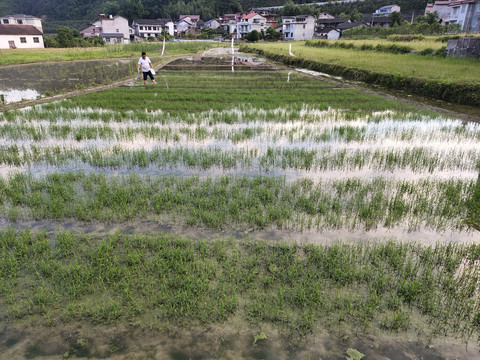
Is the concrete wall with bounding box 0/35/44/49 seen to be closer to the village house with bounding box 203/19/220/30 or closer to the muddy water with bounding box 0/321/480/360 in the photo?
the muddy water with bounding box 0/321/480/360

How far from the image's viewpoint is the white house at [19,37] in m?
33.3

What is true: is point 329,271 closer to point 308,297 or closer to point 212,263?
point 308,297

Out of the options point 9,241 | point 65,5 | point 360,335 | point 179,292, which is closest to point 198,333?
point 179,292

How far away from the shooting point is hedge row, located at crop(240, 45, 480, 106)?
36.2 feet

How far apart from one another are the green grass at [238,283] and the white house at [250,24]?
61509 mm

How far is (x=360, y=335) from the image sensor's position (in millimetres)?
2660

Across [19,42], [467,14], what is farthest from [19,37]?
[467,14]

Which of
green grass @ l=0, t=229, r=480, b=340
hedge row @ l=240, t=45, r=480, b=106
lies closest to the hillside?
hedge row @ l=240, t=45, r=480, b=106

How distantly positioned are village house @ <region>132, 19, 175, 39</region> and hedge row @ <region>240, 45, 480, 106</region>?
52.9 m

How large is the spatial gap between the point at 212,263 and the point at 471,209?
3861 millimetres

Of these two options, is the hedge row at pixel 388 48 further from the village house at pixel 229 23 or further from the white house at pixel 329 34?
the village house at pixel 229 23

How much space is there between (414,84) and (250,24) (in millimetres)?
52395

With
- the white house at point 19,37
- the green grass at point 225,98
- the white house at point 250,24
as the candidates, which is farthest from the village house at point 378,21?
the white house at point 19,37

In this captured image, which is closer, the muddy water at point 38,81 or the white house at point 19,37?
the muddy water at point 38,81
